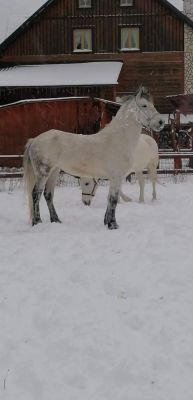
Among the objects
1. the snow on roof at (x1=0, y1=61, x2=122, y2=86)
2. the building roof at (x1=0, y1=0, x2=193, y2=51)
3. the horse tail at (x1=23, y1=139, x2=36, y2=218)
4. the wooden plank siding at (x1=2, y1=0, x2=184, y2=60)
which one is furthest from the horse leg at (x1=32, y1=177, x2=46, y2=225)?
the building roof at (x1=0, y1=0, x2=193, y2=51)

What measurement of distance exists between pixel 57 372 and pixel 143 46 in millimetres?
30003

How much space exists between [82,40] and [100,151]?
2558cm

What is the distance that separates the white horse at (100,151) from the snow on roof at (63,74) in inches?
634

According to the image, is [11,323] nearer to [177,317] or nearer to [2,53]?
[177,317]

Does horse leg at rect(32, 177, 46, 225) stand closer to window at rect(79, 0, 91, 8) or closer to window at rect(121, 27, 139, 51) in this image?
window at rect(121, 27, 139, 51)

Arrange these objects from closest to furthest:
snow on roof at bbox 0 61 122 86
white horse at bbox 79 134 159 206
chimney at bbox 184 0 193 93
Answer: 1. white horse at bbox 79 134 159 206
2. snow on roof at bbox 0 61 122 86
3. chimney at bbox 184 0 193 93

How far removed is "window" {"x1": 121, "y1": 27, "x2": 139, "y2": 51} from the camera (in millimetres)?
31312

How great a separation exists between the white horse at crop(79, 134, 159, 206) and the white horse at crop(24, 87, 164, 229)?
183 centimetres

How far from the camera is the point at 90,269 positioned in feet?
17.2

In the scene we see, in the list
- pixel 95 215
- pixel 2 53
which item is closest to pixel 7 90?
pixel 2 53

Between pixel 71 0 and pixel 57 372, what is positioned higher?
pixel 71 0

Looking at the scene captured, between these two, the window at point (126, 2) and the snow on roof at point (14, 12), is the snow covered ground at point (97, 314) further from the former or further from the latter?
the snow on roof at point (14, 12)

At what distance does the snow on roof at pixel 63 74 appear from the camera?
78.9 ft

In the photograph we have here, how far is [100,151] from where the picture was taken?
7672 millimetres
